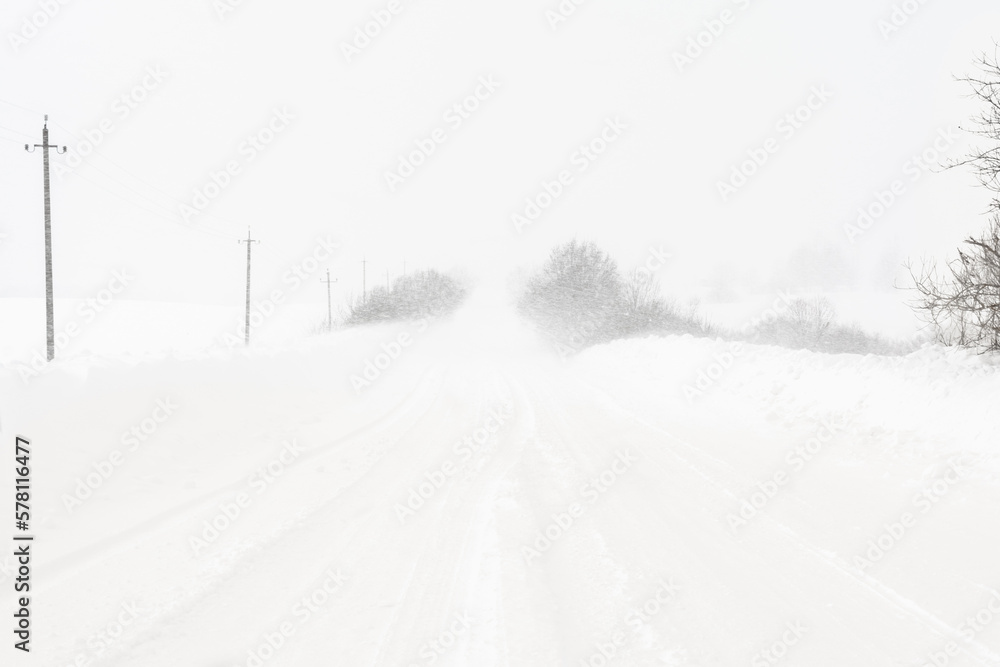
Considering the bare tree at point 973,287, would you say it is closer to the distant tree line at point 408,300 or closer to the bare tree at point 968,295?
the bare tree at point 968,295

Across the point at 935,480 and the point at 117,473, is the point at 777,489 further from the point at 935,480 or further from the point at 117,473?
the point at 117,473

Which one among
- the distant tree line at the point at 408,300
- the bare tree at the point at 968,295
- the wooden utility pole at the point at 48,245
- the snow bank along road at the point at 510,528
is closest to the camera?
the snow bank along road at the point at 510,528

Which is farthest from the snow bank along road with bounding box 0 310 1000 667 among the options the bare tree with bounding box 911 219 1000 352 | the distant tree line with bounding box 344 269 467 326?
the distant tree line with bounding box 344 269 467 326

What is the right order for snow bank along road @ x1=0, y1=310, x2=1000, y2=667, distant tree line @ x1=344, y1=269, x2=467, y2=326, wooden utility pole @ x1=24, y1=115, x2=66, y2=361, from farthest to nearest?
distant tree line @ x1=344, y1=269, x2=467, y2=326 → wooden utility pole @ x1=24, y1=115, x2=66, y2=361 → snow bank along road @ x1=0, y1=310, x2=1000, y2=667

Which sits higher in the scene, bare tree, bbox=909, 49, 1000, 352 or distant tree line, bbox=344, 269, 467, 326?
bare tree, bbox=909, 49, 1000, 352

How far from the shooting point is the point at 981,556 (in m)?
4.22

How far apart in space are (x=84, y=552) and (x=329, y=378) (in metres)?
10.1

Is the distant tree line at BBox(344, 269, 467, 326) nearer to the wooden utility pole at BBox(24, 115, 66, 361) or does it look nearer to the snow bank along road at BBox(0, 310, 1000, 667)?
the wooden utility pole at BBox(24, 115, 66, 361)

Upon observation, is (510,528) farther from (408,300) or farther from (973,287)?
(408,300)

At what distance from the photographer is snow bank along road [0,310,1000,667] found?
10.2 ft

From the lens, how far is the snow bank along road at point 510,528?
3.12 meters

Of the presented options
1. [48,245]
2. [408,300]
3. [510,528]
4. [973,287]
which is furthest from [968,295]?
[408,300]

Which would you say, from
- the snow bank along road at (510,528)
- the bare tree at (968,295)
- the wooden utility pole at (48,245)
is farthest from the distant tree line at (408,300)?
the bare tree at (968,295)

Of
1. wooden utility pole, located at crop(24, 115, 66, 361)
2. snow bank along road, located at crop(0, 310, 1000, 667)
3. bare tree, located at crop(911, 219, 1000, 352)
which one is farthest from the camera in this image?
wooden utility pole, located at crop(24, 115, 66, 361)
